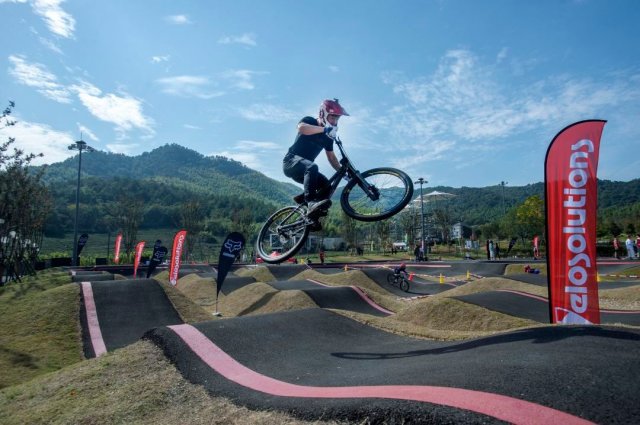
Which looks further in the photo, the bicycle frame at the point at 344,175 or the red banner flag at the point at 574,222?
the red banner flag at the point at 574,222

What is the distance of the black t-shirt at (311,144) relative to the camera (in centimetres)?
890

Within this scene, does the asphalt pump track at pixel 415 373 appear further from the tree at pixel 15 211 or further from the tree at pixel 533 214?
the tree at pixel 533 214

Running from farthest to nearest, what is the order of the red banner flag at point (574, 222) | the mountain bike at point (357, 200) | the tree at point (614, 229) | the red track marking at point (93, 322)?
the tree at point (614, 229)
the red track marking at point (93, 322)
the red banner flag at point (574, 222)
the mountain bike at point (357, 200)

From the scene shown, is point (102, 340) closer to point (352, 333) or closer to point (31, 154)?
point (352, 333)

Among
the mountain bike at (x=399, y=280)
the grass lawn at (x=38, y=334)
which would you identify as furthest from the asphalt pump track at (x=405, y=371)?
the mountain bike at (x=399, y=280)

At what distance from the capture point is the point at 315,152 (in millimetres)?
8992

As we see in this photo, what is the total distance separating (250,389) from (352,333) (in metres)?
6.07

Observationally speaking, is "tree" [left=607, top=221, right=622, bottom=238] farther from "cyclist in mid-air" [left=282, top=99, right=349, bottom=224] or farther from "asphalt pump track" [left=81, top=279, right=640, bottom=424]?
"cyclist in mid-air" [left=282, top=99, right=349, bottom=224]

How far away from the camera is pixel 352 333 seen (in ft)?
42.5

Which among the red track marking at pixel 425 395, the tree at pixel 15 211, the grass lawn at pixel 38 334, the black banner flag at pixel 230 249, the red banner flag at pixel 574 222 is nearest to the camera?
the red track marking at pixel 425 395

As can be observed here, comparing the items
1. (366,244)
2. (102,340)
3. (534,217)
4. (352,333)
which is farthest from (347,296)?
(366,244)

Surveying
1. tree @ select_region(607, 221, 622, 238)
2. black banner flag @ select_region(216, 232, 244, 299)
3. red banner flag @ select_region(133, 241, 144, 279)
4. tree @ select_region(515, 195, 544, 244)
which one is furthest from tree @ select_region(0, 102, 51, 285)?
tree @ select_region(607, 221, 622, 238)

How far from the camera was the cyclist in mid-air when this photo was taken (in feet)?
28.7

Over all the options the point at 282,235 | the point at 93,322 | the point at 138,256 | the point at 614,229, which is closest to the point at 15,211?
the point at 138,256
